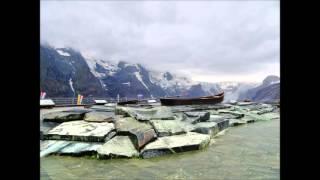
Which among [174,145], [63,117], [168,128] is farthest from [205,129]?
[63,117]

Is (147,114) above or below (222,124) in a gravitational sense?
above

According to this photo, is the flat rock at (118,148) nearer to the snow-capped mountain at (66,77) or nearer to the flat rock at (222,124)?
the flat rock at (222,124)

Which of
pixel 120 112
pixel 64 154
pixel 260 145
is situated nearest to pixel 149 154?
pixel 64 154

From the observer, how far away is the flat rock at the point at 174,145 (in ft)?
21.1

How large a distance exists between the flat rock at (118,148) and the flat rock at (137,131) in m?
0.15

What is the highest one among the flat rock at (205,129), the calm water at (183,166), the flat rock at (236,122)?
the flat rock at (205,129)

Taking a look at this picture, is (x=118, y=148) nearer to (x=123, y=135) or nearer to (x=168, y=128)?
(x=123, y=135)

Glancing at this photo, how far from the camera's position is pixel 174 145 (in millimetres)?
6855

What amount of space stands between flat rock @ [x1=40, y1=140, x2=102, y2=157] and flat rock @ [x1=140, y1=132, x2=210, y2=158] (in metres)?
1.20

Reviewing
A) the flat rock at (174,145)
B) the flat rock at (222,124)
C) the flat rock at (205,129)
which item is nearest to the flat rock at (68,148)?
the flat rock at (174,145)

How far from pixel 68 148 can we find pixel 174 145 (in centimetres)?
243

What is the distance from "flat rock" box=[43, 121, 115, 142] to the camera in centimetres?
715
